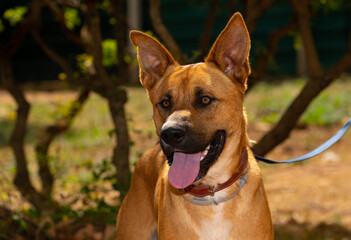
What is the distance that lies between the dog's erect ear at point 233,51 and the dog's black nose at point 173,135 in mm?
626

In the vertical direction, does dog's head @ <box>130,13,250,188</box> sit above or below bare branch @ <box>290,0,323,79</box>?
above

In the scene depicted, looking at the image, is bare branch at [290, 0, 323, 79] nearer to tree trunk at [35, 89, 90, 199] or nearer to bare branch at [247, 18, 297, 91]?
bare branch at [247, 18, 297, 91]

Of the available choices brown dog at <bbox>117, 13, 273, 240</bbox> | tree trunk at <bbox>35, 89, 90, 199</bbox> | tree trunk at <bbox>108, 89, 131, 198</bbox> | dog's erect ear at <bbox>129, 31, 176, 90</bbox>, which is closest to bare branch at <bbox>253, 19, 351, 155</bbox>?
tree trunk at <bbox>108, 89, 131, 198</bbox>

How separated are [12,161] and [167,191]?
6252mm

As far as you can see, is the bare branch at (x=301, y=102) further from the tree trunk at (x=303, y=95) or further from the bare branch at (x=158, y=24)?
the bare branch at (x=158, y=24)

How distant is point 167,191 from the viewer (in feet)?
11.9

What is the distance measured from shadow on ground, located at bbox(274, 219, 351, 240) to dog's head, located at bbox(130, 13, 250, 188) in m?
2.30

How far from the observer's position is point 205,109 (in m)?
3.46

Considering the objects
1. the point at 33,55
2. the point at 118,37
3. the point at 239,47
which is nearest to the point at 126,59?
the point at 118,37

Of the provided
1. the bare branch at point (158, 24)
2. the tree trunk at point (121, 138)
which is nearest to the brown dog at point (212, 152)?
the bare branch at point (158, 24)

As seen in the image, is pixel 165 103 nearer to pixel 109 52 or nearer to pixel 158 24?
pixel 158 24

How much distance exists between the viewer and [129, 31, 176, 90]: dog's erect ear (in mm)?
3771

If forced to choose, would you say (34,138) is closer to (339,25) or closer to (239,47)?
(239,47)

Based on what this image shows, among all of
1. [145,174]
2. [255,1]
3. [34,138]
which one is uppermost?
[255,1]
